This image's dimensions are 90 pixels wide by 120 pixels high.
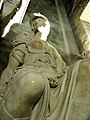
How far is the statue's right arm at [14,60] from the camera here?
2827 millimetres

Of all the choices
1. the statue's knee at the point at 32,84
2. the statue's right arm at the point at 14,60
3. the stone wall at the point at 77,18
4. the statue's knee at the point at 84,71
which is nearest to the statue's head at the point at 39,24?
the statue's right arm at the point at 14,60

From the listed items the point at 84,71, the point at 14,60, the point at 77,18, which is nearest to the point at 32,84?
the point at 84,71

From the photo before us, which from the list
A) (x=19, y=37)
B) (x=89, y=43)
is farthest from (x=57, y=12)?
(x=19, y=37)

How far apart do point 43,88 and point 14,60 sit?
688 millimetres

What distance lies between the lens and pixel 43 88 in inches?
93.1

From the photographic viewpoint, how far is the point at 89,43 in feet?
17.7

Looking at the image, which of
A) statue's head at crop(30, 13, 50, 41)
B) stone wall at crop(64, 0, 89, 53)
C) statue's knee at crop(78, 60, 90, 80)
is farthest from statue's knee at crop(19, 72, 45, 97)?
stone wall at crop(64, 0, 89, 53)

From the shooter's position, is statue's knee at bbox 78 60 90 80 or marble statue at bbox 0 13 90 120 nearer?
marble statue at bbox 0 13 90 120

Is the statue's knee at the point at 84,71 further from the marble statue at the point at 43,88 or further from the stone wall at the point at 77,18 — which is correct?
the stone wall at the point at 77,18

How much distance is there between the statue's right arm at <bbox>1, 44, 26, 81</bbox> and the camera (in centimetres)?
283

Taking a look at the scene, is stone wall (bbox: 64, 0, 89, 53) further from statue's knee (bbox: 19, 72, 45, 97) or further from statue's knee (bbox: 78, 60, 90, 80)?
statue's knee (bbox: 19, 72, 45, 97)

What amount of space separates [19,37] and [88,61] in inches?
34.5

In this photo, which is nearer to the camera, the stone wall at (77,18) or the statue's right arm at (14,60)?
the statue's right arm at (14,60)

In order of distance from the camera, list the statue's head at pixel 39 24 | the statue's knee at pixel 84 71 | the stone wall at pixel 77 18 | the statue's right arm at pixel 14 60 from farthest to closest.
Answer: the stone wall at pixel 77 18 < the statue's head at pixel 39 24 < the statue's right arm at pixel 14 60 < the statue's knee at pixel 84 71
